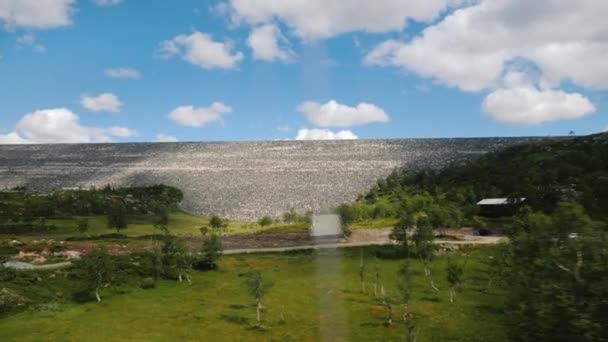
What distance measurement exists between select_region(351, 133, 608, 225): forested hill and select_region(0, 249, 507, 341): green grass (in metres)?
31.8

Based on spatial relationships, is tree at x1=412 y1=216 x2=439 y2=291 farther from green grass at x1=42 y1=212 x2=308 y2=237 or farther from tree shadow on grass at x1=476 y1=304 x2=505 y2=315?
green grass at x1=42 y1=212 x2=308 y2=237

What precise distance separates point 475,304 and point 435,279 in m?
A: 9.81

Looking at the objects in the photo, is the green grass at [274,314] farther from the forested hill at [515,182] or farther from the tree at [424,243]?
the forested hill at [515,182]

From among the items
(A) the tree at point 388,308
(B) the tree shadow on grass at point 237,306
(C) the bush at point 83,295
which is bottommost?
(B) the tree shadow on grass at point 237,306

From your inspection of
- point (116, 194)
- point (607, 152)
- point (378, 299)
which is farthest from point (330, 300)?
point (116, 194)

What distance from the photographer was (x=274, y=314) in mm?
39000

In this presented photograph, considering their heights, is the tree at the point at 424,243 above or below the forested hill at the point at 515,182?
below

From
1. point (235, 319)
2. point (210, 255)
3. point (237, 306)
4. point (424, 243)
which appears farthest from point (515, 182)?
point (235, 319)

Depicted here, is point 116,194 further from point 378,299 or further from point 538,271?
point 538,271

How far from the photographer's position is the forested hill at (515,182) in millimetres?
82812

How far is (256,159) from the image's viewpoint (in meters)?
172

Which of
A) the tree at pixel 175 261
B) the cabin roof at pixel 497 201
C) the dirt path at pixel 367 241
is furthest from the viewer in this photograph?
the cabin roof at pixel 497 201

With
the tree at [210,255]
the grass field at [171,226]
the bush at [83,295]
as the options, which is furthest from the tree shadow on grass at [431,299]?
the grass field at [171,226]

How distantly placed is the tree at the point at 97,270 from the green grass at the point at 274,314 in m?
1.32
